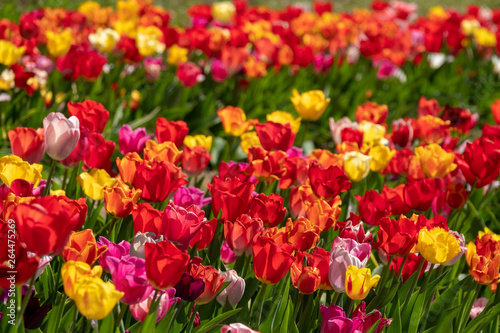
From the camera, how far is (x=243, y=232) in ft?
5.65

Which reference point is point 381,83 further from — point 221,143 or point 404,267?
point 404,267

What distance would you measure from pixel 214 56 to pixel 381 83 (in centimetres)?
156

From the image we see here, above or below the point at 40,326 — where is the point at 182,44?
below

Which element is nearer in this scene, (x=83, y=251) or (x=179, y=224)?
(x=83, y=251)

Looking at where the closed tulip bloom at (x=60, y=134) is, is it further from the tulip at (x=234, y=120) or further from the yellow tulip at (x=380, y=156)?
the yellow tulip at (x=380, y=156)

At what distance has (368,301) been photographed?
203 centimetres

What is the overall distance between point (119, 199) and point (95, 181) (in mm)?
274

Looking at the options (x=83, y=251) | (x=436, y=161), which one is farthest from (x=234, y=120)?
(x=83, y=251)

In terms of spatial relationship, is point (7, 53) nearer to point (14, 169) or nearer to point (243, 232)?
point (14, 169)

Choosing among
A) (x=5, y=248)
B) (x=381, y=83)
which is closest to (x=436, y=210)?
(x=5, y=248)

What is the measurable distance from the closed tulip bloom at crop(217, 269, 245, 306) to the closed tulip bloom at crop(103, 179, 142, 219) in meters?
0.32

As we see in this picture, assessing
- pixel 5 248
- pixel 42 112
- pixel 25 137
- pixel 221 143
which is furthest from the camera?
pixel 221 143

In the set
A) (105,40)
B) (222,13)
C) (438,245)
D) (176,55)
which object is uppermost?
(438,245)

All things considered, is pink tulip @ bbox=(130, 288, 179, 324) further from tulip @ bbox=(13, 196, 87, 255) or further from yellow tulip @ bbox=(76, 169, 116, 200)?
yellow tulip @ bbox=(76, 169, 116, 200)
